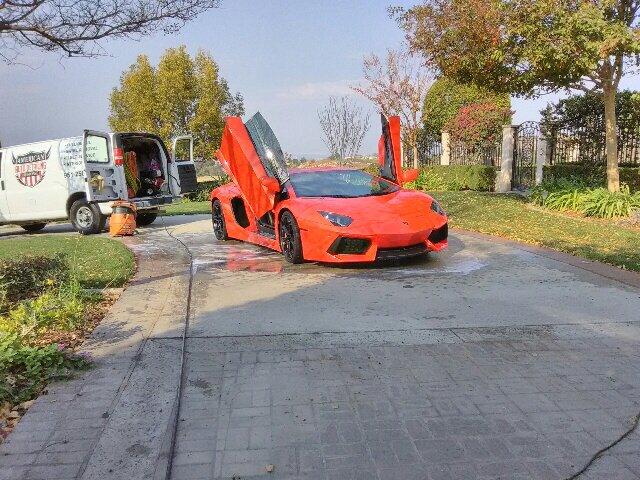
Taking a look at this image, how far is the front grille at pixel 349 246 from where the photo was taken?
20.2 feet

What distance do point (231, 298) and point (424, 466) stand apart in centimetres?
321

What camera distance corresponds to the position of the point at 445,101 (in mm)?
22891

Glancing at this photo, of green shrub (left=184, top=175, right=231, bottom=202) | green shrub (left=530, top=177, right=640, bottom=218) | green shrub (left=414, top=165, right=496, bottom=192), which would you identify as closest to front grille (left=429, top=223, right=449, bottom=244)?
green shrub (left=530, top=177, right=640, bottom=218)

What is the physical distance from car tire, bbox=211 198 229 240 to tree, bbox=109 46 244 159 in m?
18.6

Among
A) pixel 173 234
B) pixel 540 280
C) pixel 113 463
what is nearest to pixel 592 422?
pixel 113 463

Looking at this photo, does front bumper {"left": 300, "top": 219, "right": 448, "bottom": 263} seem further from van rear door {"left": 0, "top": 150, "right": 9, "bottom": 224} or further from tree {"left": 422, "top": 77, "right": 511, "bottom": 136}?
tree {"left": 422, "top": 77, "right": 511, "bottom": 136}

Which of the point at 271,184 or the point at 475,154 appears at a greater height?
the point at 475,154

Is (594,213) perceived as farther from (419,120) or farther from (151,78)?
(151,78)

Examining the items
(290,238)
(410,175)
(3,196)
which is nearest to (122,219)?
(3,196)

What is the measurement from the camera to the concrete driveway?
2.46 metres

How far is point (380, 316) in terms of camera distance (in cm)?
460

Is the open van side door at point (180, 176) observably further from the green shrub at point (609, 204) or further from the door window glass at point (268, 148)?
the green shrub at point (609, 204)

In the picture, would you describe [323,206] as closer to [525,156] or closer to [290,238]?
[290,238]

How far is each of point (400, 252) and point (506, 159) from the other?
12.3m
